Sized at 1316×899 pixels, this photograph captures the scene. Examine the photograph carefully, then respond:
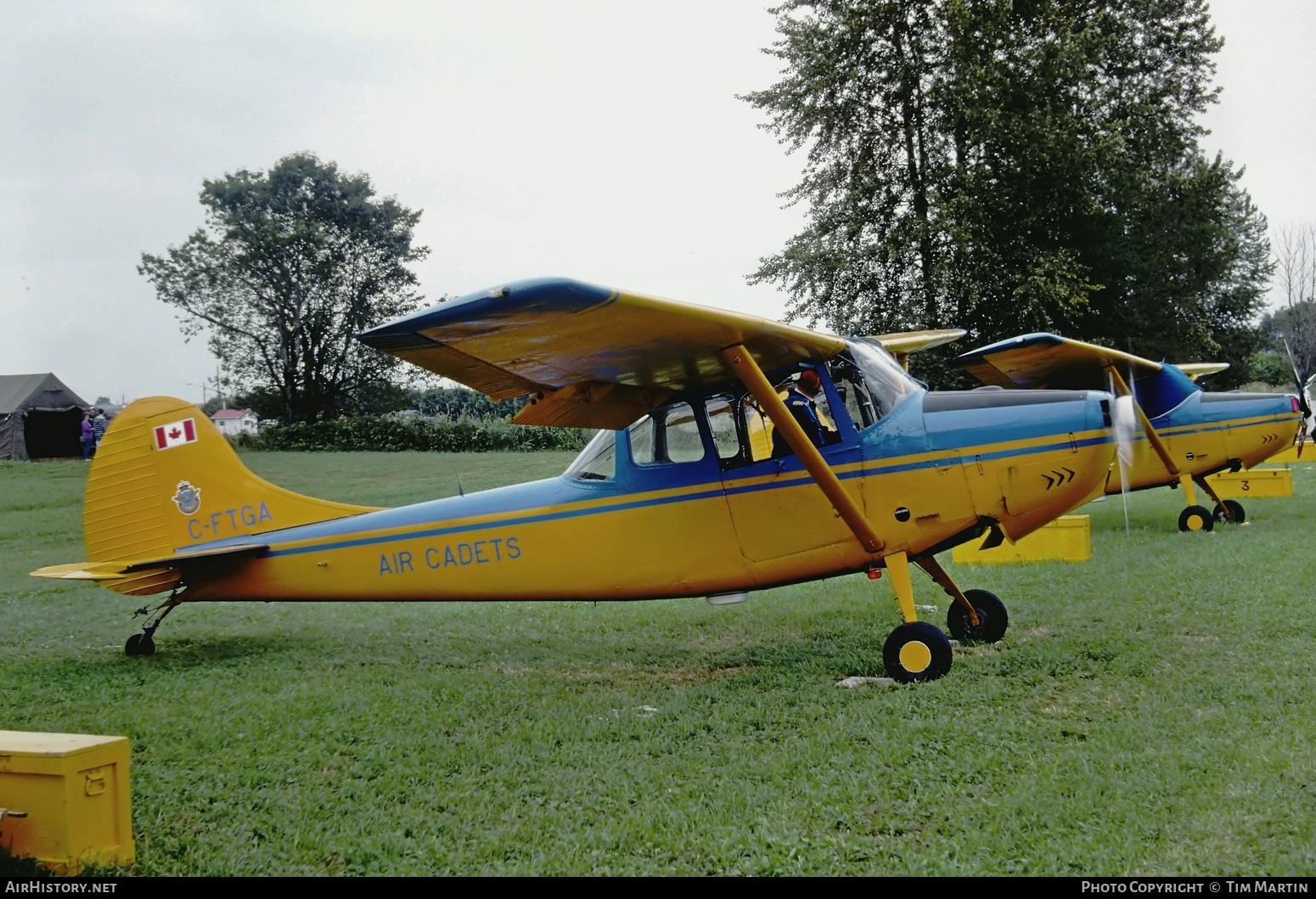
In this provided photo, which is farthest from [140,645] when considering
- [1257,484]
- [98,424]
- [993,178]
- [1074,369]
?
[993,178]

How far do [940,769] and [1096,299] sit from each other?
2681cm

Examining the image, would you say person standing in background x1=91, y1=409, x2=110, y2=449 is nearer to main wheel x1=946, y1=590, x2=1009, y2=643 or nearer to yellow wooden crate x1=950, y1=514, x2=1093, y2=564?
yellow wooden crate x1=950, y1=514, x2=1093, y2=564

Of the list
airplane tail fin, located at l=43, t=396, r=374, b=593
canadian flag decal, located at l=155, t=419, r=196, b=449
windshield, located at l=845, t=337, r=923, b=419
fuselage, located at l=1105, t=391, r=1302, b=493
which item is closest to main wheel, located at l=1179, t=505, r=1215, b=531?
fuselage, located at l=1105, t=391, r=1302, b=493

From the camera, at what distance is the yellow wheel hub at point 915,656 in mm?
5859

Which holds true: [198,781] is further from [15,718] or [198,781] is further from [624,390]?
[624,390]

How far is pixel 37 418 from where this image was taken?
23734 mm

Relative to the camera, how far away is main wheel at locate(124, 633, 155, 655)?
7562 mm

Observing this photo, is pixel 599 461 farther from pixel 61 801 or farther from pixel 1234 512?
pixel 1234 512

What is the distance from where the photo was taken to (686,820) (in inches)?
150

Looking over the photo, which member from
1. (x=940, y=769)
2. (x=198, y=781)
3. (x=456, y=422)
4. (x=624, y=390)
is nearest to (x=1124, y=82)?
(x=456, y=422)

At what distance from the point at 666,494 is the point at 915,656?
2.07 meters

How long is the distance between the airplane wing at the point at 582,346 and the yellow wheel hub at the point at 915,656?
209 centimetres

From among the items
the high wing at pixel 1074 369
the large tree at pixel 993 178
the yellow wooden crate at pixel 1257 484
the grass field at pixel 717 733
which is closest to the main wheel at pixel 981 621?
the grass field at pixel 717 733

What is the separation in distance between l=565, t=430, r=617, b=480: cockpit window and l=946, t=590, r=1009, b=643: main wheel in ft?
9.58
